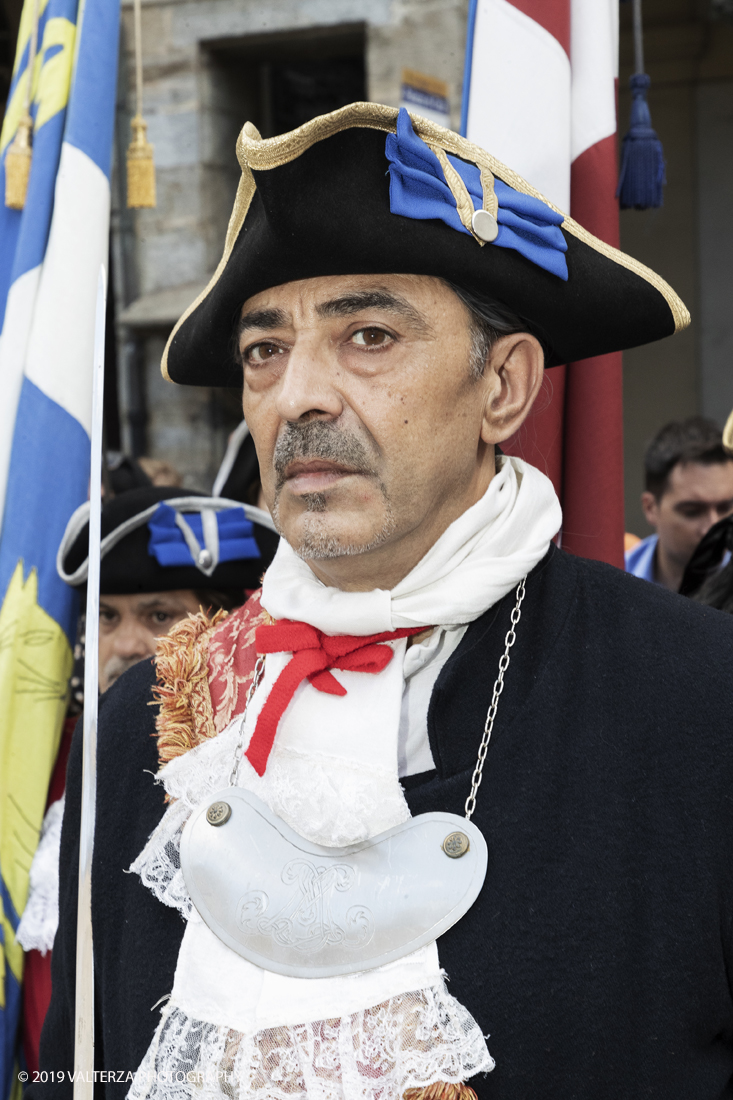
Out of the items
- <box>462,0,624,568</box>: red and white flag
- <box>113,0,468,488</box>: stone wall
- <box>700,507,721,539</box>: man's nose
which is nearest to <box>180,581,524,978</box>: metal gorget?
<box>462,0,624,568</box>: red and white flag

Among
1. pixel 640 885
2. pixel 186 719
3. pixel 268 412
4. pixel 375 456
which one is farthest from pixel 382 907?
pixel 268 412

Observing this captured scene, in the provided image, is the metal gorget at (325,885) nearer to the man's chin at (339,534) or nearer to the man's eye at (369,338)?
the man's chin at (339,534)

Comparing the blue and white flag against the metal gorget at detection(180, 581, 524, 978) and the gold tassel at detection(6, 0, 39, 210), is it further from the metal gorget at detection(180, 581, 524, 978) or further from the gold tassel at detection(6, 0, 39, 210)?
the metal gorget at detection(180, 581, 524, 978)

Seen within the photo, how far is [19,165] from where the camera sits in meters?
2.53

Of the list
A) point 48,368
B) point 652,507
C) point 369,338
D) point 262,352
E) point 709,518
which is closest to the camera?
point 369,338

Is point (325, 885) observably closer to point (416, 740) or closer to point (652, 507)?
point (416, 740)

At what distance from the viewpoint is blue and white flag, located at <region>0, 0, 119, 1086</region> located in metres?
2.40

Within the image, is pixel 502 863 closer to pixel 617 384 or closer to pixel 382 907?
pixel 382 907

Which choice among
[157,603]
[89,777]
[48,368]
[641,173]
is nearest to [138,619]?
[157,603]

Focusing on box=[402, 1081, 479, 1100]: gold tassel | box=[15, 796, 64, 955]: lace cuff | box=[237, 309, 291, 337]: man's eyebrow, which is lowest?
box=[15, 796, 64, 955]: lace cuff

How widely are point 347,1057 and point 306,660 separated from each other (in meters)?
0.54

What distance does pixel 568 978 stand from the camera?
4.75 ft

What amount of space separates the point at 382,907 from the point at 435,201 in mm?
964

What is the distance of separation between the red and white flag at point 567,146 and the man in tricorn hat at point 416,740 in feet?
1.39
